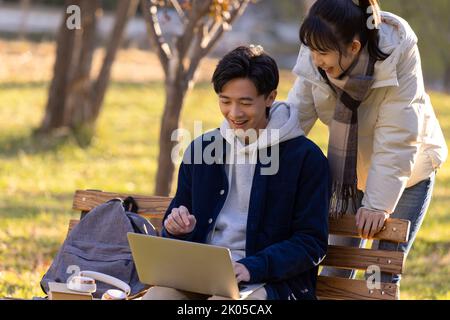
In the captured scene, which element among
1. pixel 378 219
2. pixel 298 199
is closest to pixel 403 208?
pixel 378 219

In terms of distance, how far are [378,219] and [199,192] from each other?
2.41ft

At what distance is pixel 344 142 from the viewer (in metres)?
4.19

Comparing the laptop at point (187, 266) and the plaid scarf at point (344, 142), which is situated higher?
the plaid scarf at point (344, 142)

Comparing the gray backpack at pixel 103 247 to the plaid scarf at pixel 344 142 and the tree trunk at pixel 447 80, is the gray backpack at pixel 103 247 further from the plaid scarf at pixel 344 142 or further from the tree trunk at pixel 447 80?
the tree trunk at pixel 447 80

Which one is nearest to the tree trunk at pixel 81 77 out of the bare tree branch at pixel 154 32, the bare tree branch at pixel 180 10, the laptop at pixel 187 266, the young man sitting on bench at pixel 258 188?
the bare tree branch at pixel 180 10

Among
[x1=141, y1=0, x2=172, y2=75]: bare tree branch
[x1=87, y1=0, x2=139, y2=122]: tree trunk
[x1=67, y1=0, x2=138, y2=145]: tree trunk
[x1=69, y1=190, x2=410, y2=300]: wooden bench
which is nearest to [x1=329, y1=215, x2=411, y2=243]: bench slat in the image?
[x1=69, y1=190, x2=410, y2=300]: wooden bench

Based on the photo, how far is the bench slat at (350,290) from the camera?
4.07 m

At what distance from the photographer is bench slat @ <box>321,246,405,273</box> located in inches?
163

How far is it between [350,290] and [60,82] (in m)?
8.80

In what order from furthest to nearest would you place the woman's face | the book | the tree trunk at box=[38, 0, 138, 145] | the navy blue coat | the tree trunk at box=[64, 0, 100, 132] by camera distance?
the tree trunk at box=[38, 0, 138, 145] → the tree trunk at box=[64, 0, 100, 132] → the woman's face → the navy blue coat → the book

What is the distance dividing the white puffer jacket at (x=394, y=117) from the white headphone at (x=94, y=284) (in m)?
1.05

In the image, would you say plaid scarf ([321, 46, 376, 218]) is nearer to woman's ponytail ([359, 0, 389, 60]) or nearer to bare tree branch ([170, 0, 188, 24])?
woman's ponytail ([359, 0, 389, 60])

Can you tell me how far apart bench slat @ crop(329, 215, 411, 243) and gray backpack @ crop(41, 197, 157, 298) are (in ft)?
2.57

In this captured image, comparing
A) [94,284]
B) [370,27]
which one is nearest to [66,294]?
[94,284]
